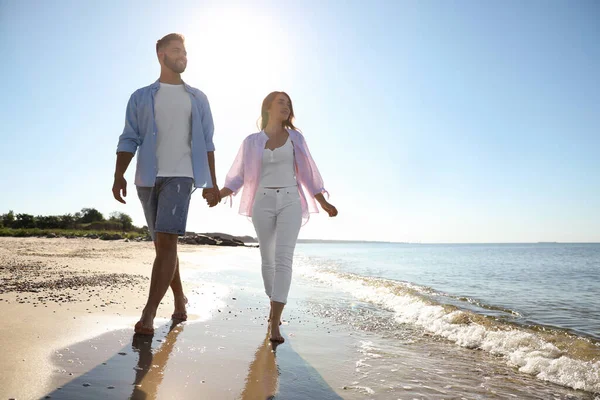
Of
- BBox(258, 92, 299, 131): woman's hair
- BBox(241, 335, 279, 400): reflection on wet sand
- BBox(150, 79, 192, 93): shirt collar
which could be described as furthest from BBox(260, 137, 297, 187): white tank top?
BBox(241, 335, 279, 400): reflection on wet sand

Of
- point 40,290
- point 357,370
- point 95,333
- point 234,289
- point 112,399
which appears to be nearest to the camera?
point 112,399

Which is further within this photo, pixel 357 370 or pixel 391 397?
pixel 357 370

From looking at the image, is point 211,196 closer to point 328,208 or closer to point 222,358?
point 328,208

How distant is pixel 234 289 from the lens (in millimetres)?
6906

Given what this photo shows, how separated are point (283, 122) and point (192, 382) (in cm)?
292

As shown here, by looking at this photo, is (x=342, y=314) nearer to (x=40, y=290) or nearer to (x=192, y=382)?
(x=192, y=382)

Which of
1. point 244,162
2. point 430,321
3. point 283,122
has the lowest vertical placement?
point 430,321

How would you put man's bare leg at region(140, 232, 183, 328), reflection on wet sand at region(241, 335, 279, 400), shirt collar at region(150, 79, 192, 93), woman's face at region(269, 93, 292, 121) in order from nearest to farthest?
reflection on wet sand at region(241, 335, 279, 400), man's bare leg at region(140, 232, 183, 328), shirt collar at region(150, 79, 192, 93), woman's face at region(269, 93, 292, 121)

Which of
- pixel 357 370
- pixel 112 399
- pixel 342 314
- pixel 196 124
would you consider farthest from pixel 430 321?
pixel 112 399

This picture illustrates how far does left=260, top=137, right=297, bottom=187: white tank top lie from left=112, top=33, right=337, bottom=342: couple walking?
10 mm

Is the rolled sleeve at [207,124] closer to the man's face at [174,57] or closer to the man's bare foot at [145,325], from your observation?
the man's face at [174,57]

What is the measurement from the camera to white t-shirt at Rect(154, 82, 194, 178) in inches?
143

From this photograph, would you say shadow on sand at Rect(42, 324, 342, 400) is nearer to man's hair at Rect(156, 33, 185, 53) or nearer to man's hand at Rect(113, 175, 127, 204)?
man's hand at Rect(113, 175, 127, 204)

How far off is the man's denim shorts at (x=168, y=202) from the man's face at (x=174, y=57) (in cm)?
107
